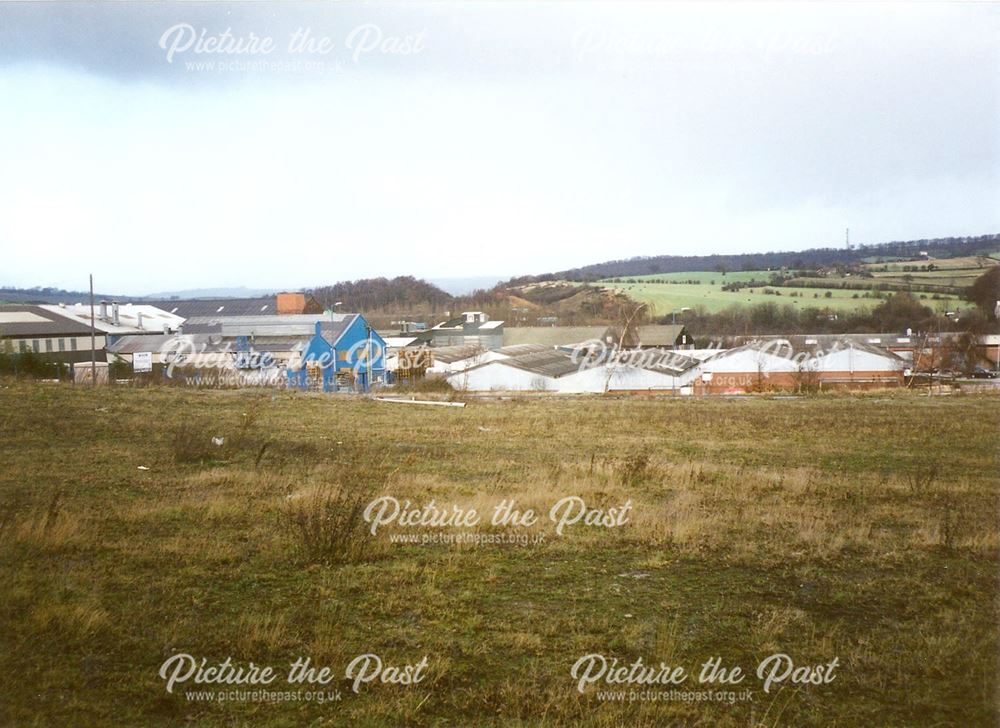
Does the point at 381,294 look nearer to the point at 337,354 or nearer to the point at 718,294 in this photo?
the point at 337,354

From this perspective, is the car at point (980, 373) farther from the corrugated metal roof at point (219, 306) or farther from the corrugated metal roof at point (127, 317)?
the corrugated metal roof at point (127, 317)

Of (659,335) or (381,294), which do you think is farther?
(659,335)

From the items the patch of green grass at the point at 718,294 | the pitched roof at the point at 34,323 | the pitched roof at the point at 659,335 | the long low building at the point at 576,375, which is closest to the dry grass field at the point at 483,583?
the pitched roof at the point at 34,323

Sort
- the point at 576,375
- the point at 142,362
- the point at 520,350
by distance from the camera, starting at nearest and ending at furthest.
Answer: the point at 142,362 → the point at 576,375 → the point at 520,350

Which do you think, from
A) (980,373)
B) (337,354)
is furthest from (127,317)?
(980,373)

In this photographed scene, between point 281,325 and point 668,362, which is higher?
point 281,325

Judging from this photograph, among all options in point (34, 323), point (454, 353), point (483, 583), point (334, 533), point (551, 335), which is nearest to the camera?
point (483, 583)
